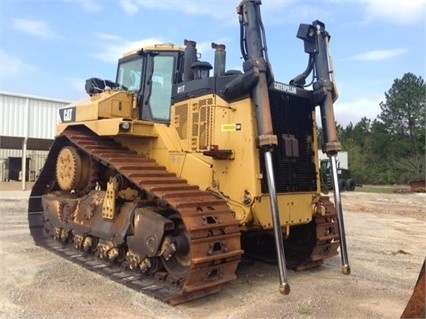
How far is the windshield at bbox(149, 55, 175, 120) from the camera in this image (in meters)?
6.98

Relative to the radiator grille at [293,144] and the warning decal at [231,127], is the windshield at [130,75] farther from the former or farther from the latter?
the radiator grille at [293,144]

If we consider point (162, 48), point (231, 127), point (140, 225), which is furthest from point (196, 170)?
point (162, 48)

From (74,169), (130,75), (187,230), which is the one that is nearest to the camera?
(187,230)

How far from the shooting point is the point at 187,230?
496 centimetres

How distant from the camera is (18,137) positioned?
23359 millimetres

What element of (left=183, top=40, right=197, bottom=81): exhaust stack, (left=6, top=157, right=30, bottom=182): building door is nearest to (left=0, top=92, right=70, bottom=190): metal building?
(left=6, top=157, right=30, bottom=182): building door

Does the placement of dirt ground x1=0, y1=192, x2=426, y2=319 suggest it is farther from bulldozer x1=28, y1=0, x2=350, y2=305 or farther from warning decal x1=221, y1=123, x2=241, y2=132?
warning decal x1=221, y1=123, x2=241, y2=132

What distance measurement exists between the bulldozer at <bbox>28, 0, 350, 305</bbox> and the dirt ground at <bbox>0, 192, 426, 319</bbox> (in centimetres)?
23

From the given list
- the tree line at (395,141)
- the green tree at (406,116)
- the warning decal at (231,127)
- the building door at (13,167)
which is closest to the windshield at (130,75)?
the warning decal at (231,127)

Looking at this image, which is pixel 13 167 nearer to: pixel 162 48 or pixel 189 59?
pixel 162 48

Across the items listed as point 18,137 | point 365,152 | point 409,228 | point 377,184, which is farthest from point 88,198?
point 365,152

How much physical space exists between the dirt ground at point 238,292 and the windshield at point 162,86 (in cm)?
265

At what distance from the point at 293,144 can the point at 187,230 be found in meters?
2.12

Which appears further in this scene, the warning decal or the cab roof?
the cab roof
